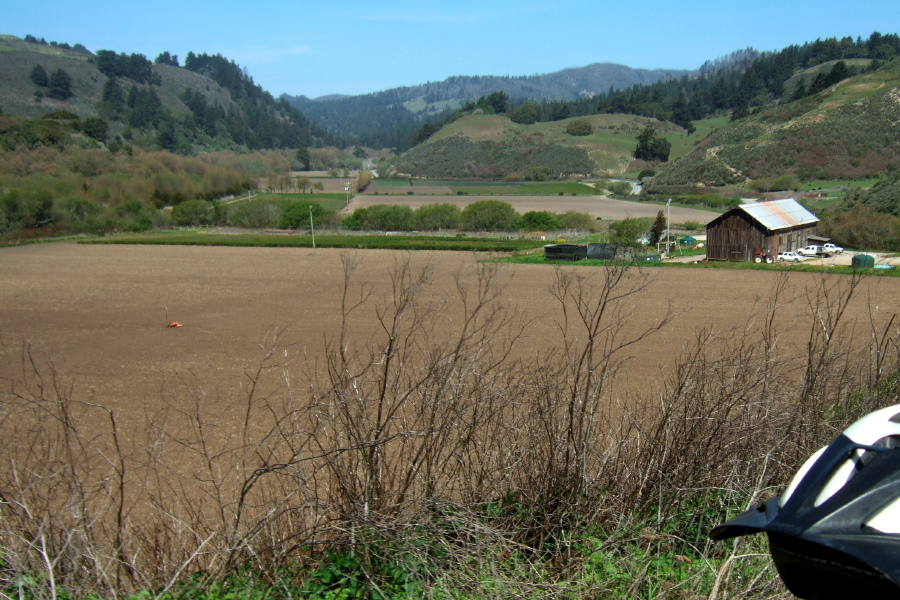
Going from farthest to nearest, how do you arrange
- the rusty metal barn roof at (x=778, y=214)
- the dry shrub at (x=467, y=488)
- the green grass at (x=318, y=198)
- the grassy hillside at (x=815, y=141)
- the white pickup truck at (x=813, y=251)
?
1. the green grass at (x=318, y=198)
2. the grassy hillside at (x=815, y=141)
3. the white pickup truck at (x=813, y=251)
4. the rusty metal barn roof at (x=778, y=214)
5. the dry shrub at (x=467, y=488)

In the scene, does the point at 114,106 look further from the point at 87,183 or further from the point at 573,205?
the point at 573,205

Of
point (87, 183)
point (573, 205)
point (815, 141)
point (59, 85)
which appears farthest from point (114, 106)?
point (815, 141)

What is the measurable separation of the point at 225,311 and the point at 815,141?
7232cm

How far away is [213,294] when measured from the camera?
2850cm

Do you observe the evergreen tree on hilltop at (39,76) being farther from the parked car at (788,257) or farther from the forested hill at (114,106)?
the parked car at (788,257)

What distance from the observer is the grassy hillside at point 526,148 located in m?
120

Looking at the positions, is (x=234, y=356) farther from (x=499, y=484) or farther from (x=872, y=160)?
(x=872, y=160)

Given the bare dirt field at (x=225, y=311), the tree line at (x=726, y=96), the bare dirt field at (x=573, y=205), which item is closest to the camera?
the bare dirt field at (x=225, y=311)

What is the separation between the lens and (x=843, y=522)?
183 cm

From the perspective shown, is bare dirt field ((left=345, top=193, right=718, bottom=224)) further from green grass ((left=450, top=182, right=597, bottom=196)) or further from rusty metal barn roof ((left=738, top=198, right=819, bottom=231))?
rusty metal barn roof ((left=738, top=198, right=819, bottom=231))

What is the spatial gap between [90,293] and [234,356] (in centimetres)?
1557

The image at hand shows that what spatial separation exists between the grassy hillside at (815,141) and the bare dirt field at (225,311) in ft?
161

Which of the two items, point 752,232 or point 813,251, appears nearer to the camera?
point 752,232

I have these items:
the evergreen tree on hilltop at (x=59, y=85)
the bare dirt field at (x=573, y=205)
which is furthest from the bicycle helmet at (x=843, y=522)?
the evergreen tree on hilltop at (x=59, y=85)
